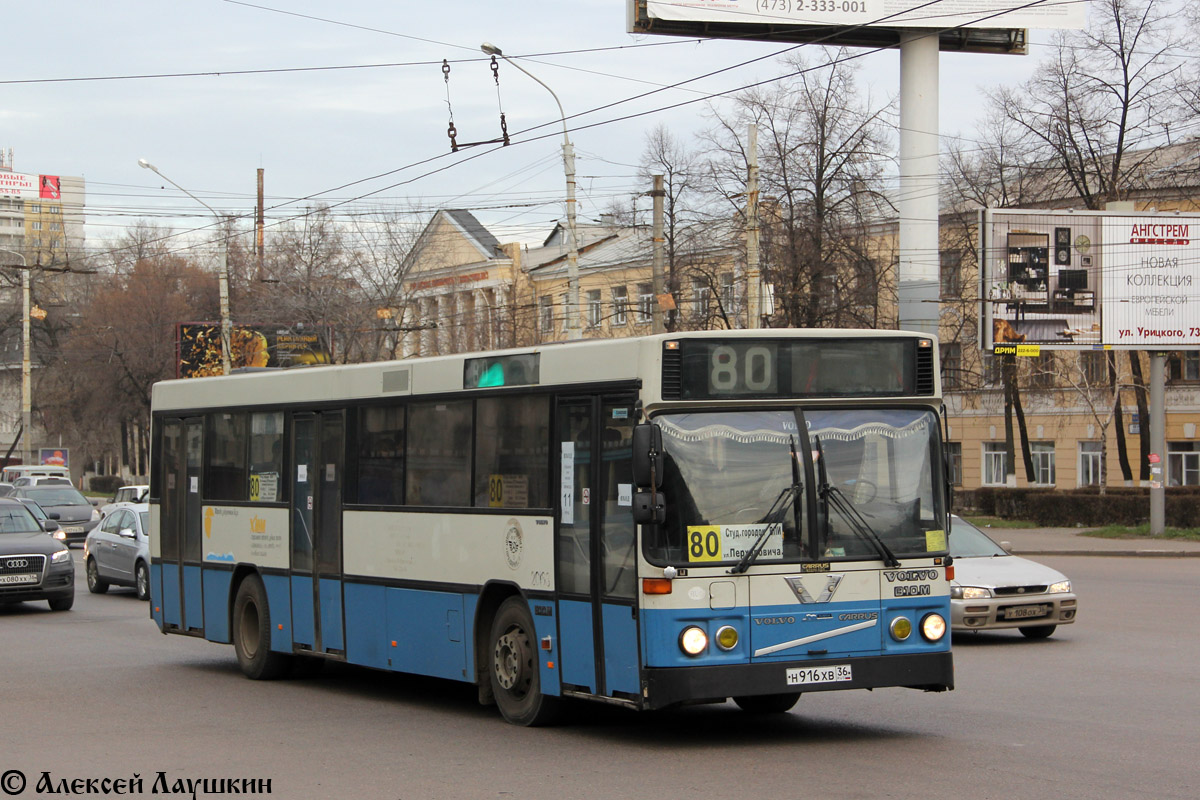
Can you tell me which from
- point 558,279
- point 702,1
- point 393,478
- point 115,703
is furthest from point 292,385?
point 558,279

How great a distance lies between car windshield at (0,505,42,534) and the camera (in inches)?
871

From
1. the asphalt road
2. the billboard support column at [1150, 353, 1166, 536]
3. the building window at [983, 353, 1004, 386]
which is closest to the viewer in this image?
the asphalt road

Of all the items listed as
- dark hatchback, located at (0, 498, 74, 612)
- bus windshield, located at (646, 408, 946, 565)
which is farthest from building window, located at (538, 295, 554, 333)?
bus windshield, located at (646, 408, 946, 565)

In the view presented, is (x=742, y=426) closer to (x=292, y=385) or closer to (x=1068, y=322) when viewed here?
(x=292, y=385)

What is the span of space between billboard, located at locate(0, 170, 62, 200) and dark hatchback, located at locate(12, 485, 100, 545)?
8672 centimetres

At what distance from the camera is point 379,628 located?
1196 centimetres

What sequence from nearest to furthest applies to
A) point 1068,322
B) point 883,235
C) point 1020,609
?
point 1020,609, point 1068,322, point 883,235

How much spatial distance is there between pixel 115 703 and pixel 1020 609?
8.90 m

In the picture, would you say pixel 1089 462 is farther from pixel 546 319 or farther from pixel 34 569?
pixel 34 569

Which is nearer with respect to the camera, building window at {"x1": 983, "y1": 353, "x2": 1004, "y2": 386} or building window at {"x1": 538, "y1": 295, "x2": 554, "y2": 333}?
building window at {"x1": 983, "y1": 353, "x2": 1004, "y2": 386}

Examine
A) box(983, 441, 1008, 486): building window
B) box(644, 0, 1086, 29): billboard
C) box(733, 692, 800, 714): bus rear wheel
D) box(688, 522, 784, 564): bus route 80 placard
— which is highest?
box(644, 0, 1086, 29): billboard

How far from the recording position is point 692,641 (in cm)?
888

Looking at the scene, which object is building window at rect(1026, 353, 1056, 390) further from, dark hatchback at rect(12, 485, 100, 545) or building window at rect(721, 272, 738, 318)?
dark hatchback at rect(12, 485, 100, 545)

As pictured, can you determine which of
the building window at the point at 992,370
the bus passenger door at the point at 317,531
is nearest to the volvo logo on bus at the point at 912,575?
the bus passenger door at the point at 317,531
